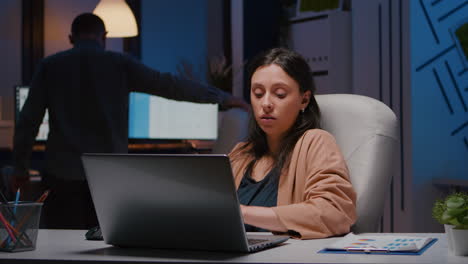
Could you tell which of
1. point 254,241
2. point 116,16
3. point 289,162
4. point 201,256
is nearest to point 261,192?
→ point 289,162

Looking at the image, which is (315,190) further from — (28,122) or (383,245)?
(28,122)

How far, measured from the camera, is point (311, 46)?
15.3 feet

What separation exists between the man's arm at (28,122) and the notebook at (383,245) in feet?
7.52

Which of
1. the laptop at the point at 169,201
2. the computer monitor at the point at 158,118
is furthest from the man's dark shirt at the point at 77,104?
the laptop at the point at 169,201

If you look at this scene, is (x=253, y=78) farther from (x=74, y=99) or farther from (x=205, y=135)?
(x=205, y=135)

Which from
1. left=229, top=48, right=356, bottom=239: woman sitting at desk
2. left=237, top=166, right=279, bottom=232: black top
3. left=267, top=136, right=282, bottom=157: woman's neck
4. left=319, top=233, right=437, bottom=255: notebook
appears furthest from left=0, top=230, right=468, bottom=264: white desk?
left=267, top=136, right=282, bottom=157: woman's neck

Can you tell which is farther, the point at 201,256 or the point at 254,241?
the point at 254,241

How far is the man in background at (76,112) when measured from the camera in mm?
3344

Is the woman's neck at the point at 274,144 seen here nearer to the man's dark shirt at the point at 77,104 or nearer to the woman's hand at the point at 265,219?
the woman's hand at the point at 265,219

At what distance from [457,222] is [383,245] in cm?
14

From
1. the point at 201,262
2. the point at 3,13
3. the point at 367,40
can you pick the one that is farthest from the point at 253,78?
the point at 3,13

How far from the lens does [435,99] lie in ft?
13.2

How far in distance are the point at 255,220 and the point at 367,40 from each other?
291 centimetres

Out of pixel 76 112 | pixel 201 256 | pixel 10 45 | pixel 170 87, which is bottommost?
pixel 201 256
